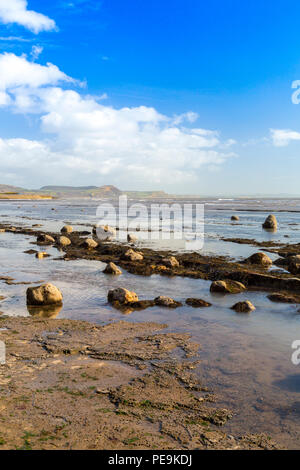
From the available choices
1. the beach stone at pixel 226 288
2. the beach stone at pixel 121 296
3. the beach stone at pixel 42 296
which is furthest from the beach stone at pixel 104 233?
the beach stone at pixel 42 296

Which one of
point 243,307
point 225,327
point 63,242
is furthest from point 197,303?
point 63,242

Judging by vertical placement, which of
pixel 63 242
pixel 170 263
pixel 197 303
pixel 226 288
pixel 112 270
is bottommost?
pixel 197 303

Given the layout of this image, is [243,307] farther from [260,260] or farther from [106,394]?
[260,260]

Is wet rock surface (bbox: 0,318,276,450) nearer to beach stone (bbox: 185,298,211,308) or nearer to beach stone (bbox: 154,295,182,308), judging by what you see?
beach stone (bbox: 154,295,182,308)

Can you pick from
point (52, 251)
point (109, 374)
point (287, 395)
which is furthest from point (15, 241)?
point (287, 395)

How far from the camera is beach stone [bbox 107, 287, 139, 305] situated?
1143cm

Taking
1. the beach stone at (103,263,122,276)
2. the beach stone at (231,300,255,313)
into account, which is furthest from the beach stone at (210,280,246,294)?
the beach stone at (103,263,122,276)

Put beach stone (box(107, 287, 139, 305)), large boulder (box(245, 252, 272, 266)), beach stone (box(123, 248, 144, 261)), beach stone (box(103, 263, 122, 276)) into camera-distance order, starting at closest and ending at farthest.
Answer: beach stone (box(107, 287, 139, 305)) < beach stone (box(103, 263, 122, 276)) < large boulder (box(245, 252, 272, 266)) < beach stone (box(123, 248, 144, 261))

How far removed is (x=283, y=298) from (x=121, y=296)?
563 centimetres

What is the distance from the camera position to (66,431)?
4922 millimetres

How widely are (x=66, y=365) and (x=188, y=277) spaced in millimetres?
9318

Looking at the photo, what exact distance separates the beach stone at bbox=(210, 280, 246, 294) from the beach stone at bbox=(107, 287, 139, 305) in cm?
329

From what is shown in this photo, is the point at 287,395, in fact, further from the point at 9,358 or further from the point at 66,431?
the point at 9,358

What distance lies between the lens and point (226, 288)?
13.1 metres
